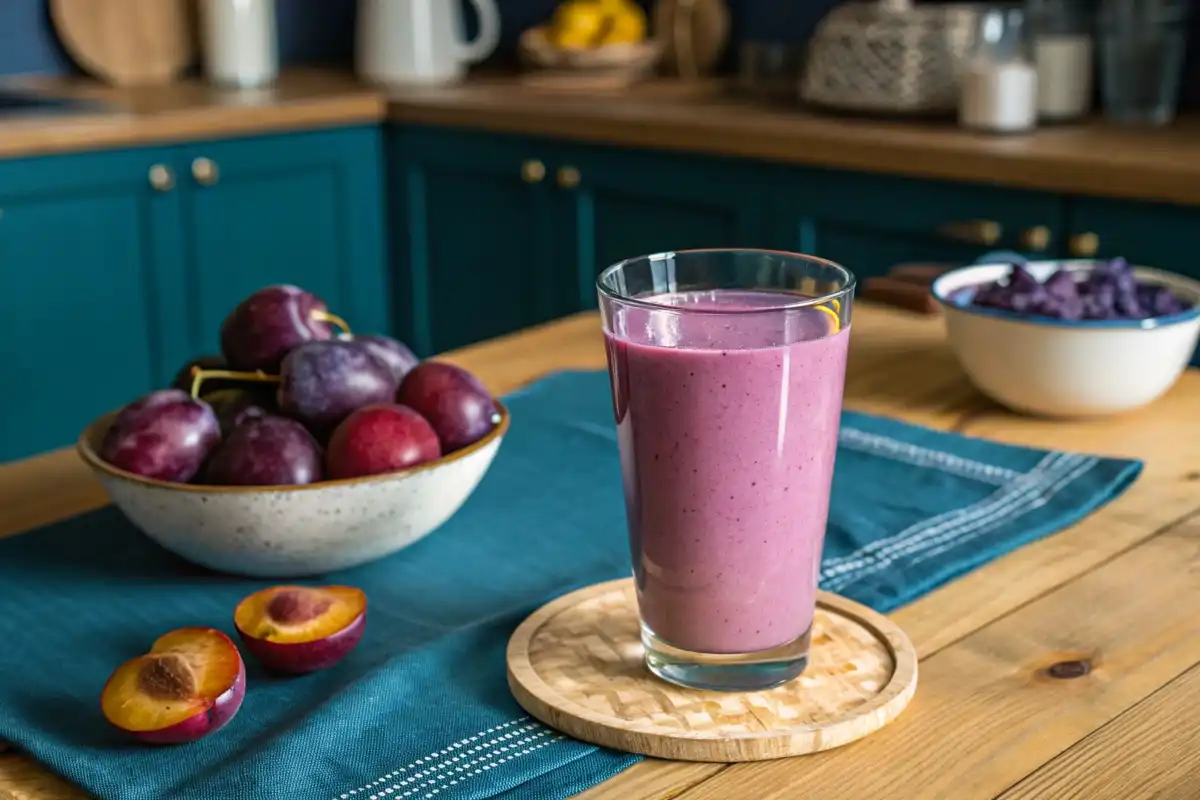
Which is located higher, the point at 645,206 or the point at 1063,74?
the point at 1063,74

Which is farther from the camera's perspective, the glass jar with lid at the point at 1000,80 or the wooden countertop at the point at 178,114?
the wooden countertop at the point at 178,114

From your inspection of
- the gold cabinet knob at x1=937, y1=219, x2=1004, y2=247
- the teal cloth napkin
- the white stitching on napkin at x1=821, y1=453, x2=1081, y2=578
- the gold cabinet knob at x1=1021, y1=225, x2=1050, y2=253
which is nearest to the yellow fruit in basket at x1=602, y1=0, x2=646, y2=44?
the gold cabinet knob at x1=937, y1=219, x2=1004, y2=247

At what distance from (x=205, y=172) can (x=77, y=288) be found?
0.33 m

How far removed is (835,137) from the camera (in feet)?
7.73

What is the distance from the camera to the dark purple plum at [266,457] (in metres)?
0.81

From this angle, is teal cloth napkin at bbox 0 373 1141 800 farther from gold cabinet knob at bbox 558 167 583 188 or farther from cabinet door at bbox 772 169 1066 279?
gold cabinet knob at bbox 558 167 583 188

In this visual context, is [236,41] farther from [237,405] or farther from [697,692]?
[697,692]

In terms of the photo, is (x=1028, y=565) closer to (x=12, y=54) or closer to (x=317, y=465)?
(x=317, y=465)

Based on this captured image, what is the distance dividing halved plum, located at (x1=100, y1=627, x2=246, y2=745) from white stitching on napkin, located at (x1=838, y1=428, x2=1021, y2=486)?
50 centimetres

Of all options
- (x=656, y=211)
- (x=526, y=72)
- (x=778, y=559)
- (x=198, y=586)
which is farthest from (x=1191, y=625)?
(x=526, y=72)

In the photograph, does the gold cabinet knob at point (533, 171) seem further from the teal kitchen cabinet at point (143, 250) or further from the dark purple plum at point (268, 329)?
the dark purple plum at point (268, 329)

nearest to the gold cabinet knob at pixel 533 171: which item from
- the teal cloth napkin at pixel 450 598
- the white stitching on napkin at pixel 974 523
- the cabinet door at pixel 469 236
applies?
the cabinet door at pixel 469 236

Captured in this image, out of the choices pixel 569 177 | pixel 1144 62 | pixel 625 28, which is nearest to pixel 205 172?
pixel 569 177

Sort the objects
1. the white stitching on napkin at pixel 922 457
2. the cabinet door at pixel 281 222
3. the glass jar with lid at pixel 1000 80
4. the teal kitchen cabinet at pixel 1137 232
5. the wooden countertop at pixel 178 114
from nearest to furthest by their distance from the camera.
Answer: the white stitching on napkin at pixel 922 457 < the teal kitchen cabinet at pixel 1137 232 < the glass jar with lid at pixel 1000 80 < the wooden countertop at pixel 178 114 < the cabinet door at pixel 281 222
